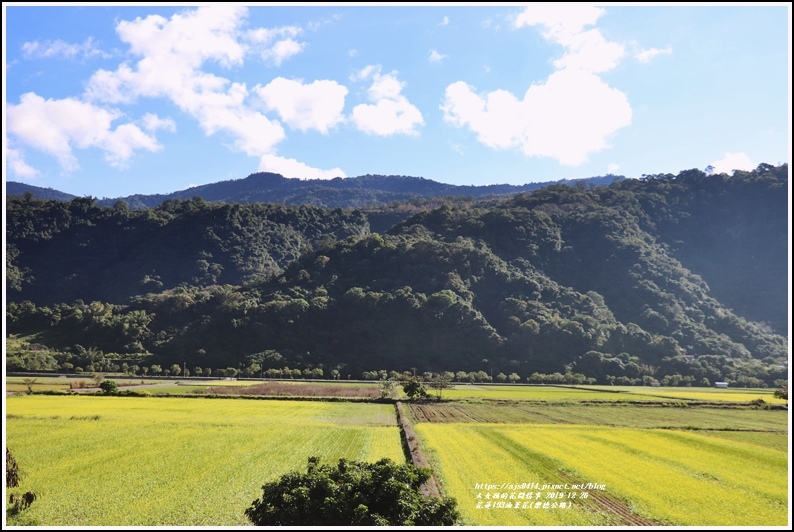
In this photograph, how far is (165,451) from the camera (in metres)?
27.0

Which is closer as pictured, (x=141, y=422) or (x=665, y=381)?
(x=141, y=422)

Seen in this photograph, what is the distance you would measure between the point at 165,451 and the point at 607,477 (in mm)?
22468

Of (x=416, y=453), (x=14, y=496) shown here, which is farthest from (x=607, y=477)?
(x=14, y=496)

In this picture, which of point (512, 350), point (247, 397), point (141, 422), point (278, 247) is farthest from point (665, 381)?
point (278, 247)

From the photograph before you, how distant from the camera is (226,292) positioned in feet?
408

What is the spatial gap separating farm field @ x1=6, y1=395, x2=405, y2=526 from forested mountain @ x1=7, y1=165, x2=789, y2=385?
51990mm

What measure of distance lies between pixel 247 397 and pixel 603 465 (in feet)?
140

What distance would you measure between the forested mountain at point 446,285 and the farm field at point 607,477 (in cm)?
6173

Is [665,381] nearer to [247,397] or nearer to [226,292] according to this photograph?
[247,397]

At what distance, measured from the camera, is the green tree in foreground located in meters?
14.1

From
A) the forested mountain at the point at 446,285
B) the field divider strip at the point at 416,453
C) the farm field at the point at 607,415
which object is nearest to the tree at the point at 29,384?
the forested mountain at the point at 446,285

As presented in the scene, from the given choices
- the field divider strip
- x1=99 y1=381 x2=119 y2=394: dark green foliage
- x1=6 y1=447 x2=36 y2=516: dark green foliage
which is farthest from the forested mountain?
x1=6 y1=447 x2=36 y2=516: dark green foliage

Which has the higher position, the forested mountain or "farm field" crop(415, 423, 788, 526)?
the forested mountain

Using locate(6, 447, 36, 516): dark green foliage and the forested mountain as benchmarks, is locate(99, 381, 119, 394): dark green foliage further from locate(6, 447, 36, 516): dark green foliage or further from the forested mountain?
locate(6, 447, 36, 516): dark green foliage
